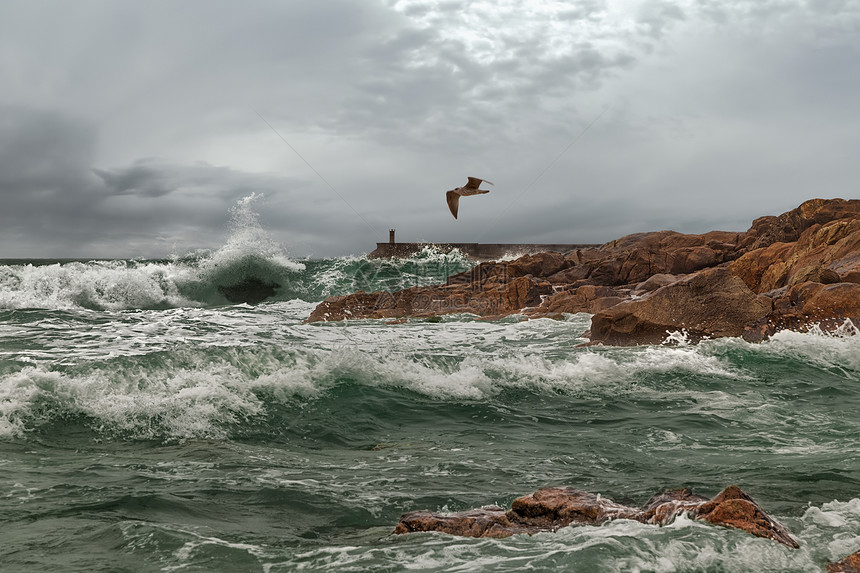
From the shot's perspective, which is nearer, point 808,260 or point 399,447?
point 399,447

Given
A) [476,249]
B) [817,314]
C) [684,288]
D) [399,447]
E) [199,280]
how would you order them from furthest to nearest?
1. [476,249]
2. [199,280]
3. [684,288]
4. [817,314]
5. [399,447]

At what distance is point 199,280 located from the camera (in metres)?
29.8

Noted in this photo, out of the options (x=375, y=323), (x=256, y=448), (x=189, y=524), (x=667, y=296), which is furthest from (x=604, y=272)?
(x=189, y=524)

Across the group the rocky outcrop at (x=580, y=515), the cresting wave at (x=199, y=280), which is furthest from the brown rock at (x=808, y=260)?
the cresting wave at (x=199, y=280)

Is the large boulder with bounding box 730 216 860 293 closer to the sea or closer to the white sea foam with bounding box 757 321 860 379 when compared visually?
the white sea foam with bounding box 757 321 860 379

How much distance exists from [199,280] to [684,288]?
77.0 feet

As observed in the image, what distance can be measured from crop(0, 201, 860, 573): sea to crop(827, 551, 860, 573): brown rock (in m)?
0.06

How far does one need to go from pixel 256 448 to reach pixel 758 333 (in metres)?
8.98

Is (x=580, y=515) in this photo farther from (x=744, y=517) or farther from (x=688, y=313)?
(x=688, y=313)

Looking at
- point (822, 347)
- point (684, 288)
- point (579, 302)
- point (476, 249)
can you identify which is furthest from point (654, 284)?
point (476, 249)

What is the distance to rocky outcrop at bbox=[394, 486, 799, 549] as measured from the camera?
135 inches

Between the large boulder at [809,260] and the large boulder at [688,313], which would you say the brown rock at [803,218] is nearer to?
the large boulder at [809,260]

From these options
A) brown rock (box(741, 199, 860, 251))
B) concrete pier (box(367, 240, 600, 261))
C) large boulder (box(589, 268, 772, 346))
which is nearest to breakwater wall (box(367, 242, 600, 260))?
concrete pier (box(367, 240, 600, 261))

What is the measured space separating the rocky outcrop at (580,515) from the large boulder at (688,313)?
7.88 meters
